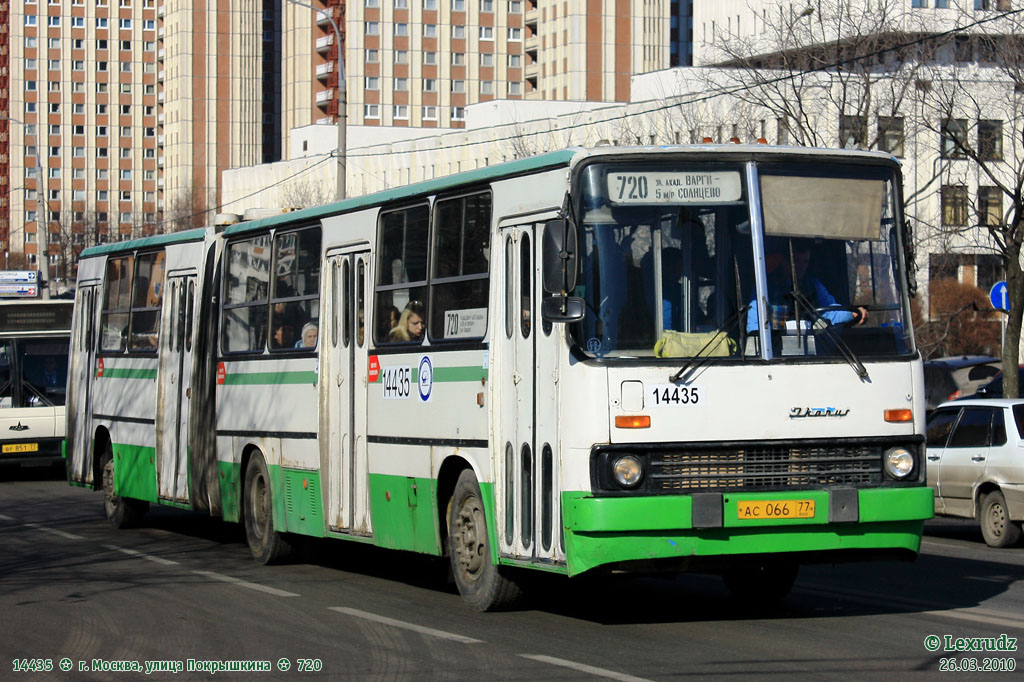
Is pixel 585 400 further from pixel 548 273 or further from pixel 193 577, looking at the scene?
pixel 193 577

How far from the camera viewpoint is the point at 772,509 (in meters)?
10.1

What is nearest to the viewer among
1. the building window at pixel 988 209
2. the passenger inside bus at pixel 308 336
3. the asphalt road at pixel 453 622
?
the asphalt road at pixel 453 622

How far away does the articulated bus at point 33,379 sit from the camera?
27547 mm

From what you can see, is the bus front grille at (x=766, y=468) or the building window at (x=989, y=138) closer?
the bus front grille at (x=766, y=468)

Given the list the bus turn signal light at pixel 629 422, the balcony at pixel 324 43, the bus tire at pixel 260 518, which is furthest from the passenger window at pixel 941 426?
the balcony at pixel 324 43

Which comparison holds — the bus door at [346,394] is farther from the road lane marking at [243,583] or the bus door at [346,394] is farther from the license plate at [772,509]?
the license plate at [772,509]

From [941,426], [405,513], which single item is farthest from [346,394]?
[941,426]

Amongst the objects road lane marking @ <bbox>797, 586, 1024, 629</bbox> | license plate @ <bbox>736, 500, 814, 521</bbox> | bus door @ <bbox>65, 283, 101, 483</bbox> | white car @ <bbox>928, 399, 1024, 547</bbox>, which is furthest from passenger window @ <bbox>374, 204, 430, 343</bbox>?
bus door @ <bbox>65, 283, 101, 483</bbox>

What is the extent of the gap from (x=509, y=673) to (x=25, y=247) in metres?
153

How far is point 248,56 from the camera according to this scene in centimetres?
14662

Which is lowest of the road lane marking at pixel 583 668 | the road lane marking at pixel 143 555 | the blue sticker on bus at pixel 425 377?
the road lane marking at pixel 583 668

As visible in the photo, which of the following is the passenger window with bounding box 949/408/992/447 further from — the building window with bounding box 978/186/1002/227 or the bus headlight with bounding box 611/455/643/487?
the building window with bounding box 978/186/1002/227

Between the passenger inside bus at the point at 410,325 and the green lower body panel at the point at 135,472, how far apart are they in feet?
20.1

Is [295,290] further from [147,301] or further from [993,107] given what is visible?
[993,107]
